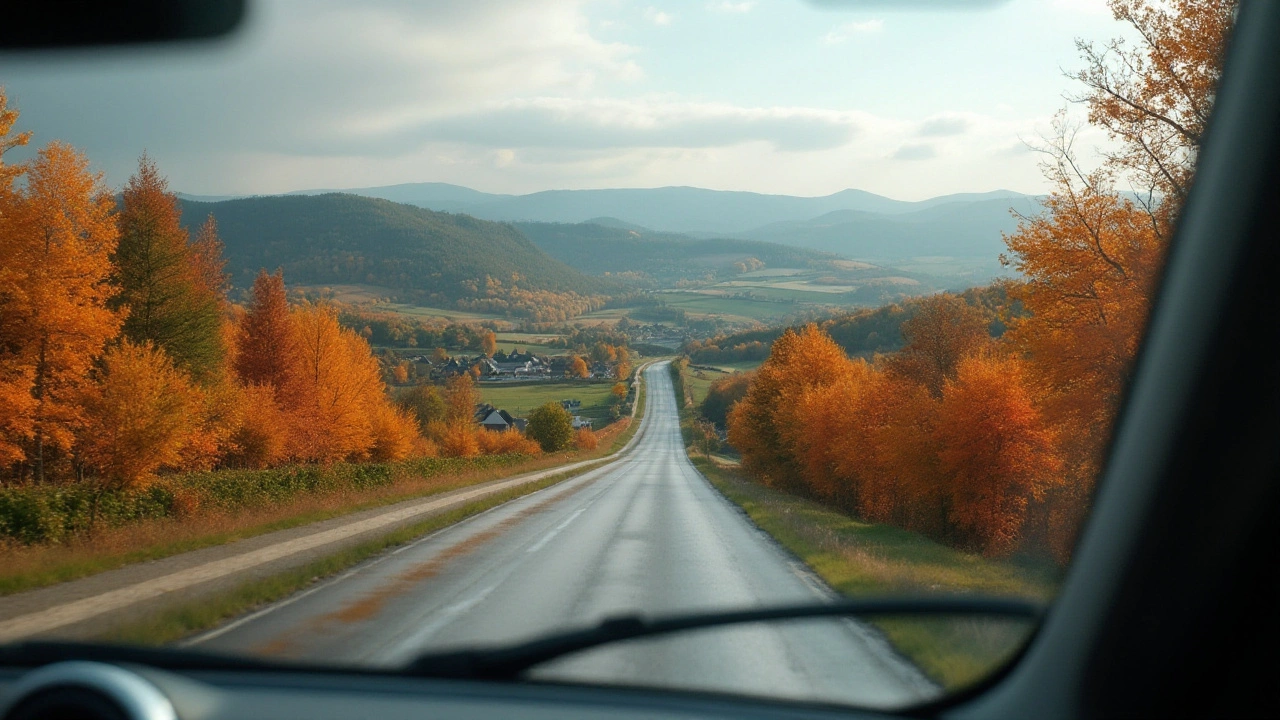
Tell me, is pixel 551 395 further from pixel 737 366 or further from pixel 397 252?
pixel 397 252

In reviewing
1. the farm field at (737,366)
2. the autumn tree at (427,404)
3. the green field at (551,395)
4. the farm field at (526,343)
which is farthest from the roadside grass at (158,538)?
the farm field at (526,343)

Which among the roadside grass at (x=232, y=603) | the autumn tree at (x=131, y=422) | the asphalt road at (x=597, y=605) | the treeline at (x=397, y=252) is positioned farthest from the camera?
the treeline at (x=397, y=252)

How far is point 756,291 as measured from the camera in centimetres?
17038

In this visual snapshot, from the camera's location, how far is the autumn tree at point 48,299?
746 inches

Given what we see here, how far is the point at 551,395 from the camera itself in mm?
97375

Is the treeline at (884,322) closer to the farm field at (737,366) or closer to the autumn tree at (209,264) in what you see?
the farm field at (737,366)

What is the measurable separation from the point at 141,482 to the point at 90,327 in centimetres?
439

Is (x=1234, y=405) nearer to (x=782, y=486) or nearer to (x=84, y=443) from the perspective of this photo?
(x=84, y=443)

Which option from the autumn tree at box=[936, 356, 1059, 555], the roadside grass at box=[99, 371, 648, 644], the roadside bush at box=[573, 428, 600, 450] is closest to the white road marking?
the roadside grass at box=[99, 371, 648, 644]

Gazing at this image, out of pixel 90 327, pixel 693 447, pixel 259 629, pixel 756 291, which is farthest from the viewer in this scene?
pixel 756 291

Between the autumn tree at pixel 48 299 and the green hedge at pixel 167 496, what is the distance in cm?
248

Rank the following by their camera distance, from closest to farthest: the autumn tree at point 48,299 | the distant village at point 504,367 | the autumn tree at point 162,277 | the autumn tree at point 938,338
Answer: the autumn tree at point 48,299, the autumn tree at point 162,277, the autumn tree at point 938,338, the distant village at point 504,367

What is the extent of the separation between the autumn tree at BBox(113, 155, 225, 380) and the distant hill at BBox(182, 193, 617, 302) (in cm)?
132

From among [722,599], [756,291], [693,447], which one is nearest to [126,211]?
[722,599]
